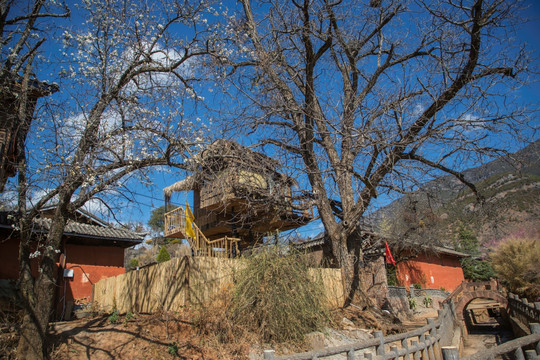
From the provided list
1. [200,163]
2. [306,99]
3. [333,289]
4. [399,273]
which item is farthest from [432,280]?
[200,163]

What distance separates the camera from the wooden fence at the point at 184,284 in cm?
886

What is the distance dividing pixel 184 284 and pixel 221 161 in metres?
3.23

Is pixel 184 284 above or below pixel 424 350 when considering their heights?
above

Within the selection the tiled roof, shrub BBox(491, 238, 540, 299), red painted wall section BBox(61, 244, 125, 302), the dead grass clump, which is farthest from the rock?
shrub BBox(491, 238, 540, 299)

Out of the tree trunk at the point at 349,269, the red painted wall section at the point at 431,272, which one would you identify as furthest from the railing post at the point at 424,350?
the red painted wall section at the point at 431,272

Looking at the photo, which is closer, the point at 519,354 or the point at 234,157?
the point at 519,354

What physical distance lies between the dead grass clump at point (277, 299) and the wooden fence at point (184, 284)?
568 millimetres

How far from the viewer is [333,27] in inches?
403

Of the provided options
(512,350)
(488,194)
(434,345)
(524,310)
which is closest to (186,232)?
(434,345)

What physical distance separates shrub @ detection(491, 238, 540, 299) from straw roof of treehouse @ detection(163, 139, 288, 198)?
19756mm

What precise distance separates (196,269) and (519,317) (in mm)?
14026

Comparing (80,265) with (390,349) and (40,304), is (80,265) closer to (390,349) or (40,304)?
(40,304)

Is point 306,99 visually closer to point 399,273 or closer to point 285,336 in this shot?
point 285,336

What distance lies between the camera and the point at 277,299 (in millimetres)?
8156
